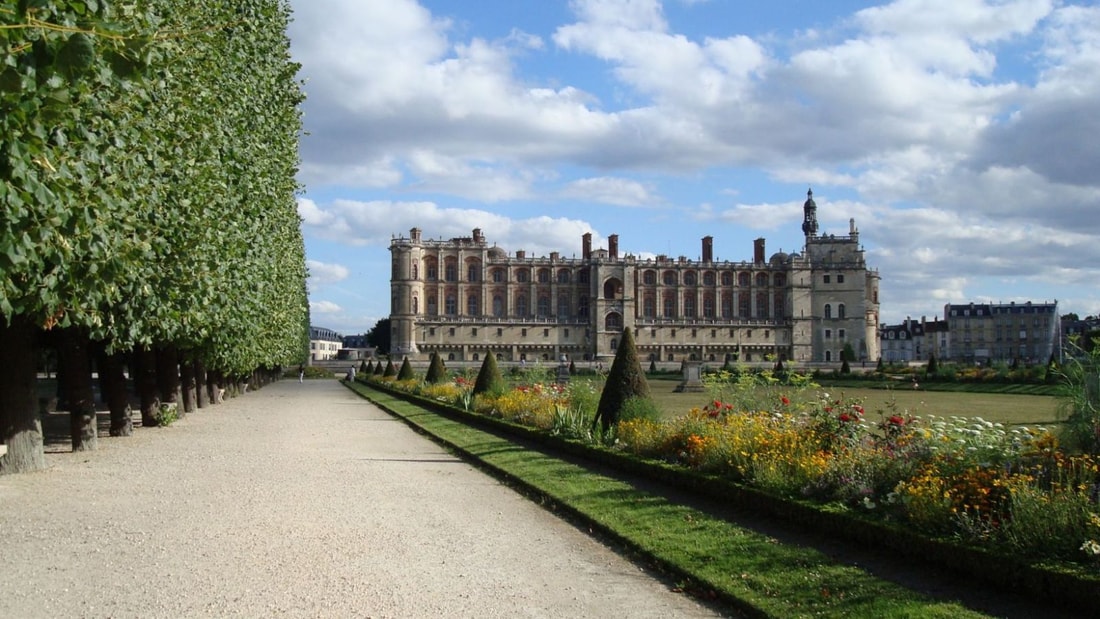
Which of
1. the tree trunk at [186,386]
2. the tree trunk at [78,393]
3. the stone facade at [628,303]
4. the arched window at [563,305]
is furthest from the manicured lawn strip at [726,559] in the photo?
the arched window at [563,305]

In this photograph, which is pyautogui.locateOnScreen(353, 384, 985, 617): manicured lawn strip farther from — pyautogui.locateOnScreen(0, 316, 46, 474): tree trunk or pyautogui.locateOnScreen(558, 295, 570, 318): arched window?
pyautogui.locateOnScreen(558, 295, 570, 318): arched window

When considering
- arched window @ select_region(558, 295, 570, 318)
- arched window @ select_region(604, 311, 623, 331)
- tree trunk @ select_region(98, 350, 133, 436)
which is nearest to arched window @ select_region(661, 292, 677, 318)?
arched window @ select_region(604, 311, 623, 331)

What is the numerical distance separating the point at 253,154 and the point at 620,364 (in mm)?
7530

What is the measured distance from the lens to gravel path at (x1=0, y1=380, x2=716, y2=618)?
19.3 feet

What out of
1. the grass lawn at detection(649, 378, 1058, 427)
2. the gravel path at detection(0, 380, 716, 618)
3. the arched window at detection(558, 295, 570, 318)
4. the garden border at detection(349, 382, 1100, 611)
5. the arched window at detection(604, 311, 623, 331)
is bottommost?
the grass lawn at detection(649, 378, 1058, 427)

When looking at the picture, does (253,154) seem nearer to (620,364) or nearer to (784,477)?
(620,364)

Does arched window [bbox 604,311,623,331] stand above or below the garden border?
above

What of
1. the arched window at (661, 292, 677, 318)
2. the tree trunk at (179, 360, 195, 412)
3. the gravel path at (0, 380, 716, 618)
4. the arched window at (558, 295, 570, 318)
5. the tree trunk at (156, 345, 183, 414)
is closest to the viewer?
the gravel path at (0, 380, 716, 618)

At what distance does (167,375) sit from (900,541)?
18062 mm

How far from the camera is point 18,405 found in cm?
1101

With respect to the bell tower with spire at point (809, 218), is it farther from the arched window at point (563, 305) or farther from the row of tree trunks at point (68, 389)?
the row of tree trunks at point (68, 389)

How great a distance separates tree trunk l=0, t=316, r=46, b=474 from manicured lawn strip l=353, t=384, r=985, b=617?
5.89 m

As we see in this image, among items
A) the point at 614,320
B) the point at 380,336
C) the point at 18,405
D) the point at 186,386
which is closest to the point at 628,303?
the point at 614,320

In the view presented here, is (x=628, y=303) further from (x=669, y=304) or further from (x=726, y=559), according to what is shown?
(x=726, y=559)
